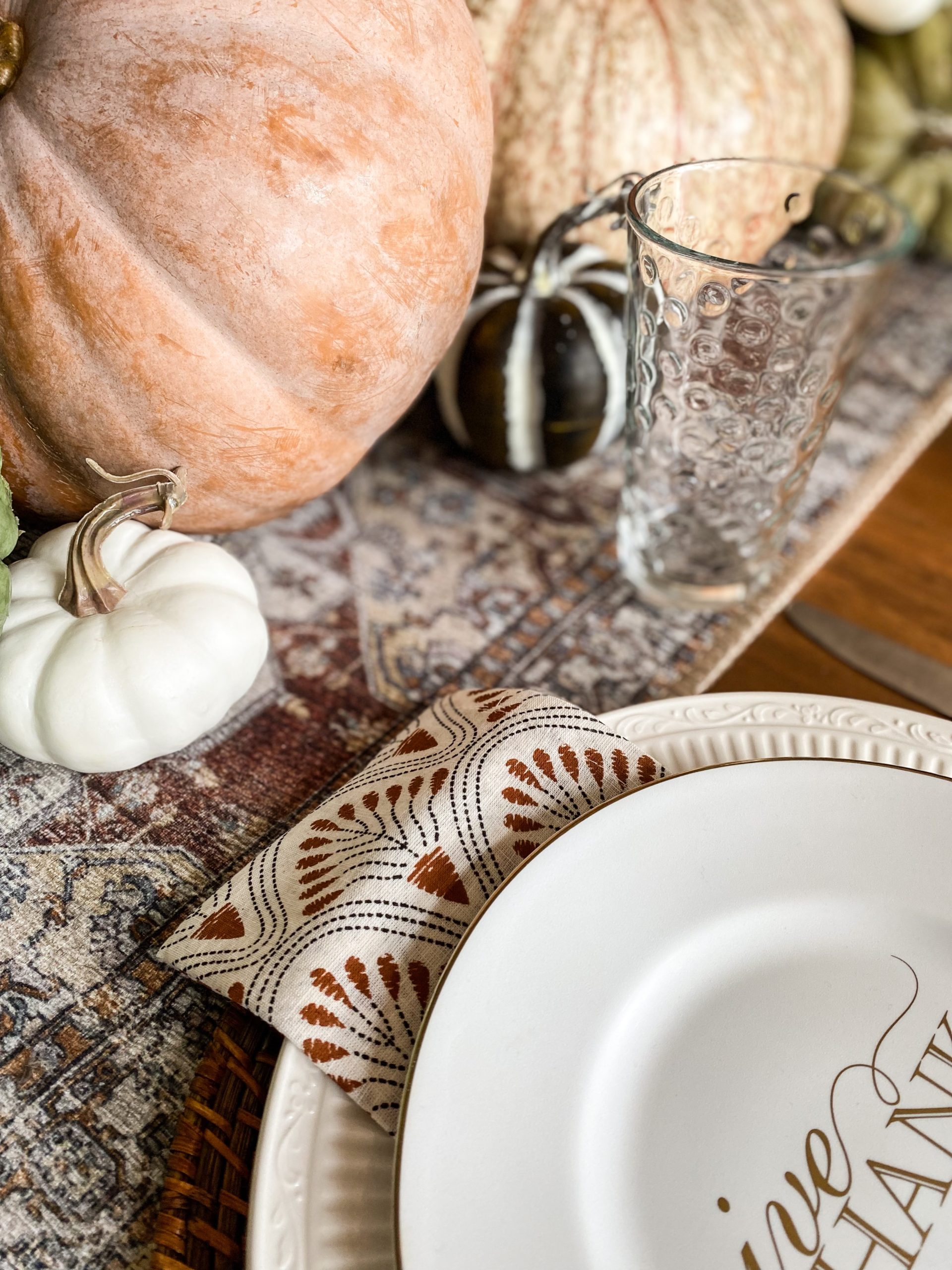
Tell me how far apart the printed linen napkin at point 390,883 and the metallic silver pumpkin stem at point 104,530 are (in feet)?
0.61

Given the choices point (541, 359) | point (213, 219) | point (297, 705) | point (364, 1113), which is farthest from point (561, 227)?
point (364, 1113)

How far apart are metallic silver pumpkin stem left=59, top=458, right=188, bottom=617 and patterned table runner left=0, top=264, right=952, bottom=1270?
12 centimetres

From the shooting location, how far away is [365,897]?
1.64 ft

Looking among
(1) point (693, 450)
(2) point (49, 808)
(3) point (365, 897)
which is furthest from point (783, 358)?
(2) point (49, 808)

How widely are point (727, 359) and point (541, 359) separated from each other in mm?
184

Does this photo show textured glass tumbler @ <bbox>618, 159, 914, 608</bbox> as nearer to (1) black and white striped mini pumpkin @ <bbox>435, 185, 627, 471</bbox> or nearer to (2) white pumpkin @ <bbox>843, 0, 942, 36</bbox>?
(1) black and white striped mini pumpkin @ <bbox>435, 185, 627, 471</bbox>

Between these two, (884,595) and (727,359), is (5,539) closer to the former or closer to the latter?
(727,359)

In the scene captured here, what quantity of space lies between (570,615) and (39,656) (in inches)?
15.7

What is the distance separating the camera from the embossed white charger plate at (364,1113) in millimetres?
398

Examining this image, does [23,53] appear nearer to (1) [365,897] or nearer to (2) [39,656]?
(2) [39,656]

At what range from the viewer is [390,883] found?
19.9 inches

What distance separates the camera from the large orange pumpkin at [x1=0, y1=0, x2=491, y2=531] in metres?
0.58

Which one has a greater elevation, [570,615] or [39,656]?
[39,656]

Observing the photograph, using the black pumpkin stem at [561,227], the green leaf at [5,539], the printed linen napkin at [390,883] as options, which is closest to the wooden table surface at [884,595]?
the printed linen napkin at [390,883]
